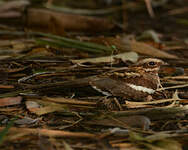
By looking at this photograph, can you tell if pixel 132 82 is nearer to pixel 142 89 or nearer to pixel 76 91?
pixel 142 89

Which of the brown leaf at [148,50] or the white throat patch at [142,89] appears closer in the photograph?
the white throat patch at [142,89]

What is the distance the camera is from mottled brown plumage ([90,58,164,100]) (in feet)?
7.35

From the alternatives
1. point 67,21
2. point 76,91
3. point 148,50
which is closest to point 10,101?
point 76,91

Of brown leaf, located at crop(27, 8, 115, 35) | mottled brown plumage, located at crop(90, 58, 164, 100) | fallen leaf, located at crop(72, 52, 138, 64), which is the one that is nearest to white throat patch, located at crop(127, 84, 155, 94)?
mottled brown plumage, located at crop(90, 58, 164, 100)

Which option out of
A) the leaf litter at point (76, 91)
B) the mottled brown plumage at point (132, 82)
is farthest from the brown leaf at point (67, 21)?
the mottled brown plumage at point (132, 82)

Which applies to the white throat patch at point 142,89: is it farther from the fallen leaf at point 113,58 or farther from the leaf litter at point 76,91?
the fallen leaf at point 113,58

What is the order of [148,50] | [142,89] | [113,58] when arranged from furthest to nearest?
1. [148,50]
2. [113,58]
3. [142,89]

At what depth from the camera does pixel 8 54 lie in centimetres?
292

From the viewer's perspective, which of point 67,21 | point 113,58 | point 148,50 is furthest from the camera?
point 67,21

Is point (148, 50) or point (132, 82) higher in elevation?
point (148, 50)

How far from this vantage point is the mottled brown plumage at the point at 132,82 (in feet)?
7.35

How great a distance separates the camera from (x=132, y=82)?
2307mm

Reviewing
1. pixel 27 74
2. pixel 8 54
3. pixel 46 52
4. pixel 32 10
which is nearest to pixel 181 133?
pixel 27 74

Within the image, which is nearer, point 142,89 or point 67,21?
point 142,89
